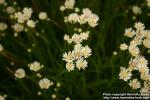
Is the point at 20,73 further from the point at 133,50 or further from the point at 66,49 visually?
the point at 133,50

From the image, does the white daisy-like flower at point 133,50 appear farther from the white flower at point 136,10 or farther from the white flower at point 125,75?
the white flower at point 136,10

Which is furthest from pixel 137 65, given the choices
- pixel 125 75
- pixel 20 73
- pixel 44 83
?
pixel 20 73

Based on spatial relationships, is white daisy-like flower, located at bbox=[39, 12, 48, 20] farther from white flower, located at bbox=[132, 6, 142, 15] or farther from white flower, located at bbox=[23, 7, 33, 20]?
white flower, located at bbox=[132, 6, 142, 15]

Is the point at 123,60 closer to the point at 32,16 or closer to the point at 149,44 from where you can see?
the point at 149,44

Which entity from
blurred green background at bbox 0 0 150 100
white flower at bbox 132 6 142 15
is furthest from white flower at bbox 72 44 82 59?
white flower at bbox 132 6 142 15

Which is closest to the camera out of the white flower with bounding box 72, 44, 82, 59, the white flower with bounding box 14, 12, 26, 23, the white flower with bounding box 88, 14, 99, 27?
the white flower with bounding box 72, 44, 82, 59

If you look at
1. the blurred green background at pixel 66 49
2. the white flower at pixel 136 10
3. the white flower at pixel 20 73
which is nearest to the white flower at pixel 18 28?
the blurred green background at pixel 66 49
